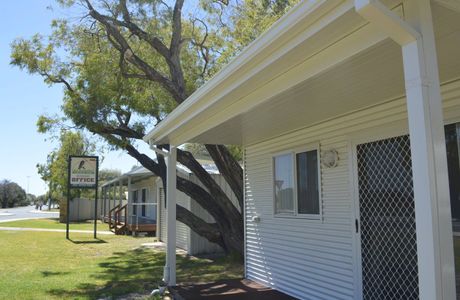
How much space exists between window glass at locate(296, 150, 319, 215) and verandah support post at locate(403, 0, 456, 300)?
432 cm

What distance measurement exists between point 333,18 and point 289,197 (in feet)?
16.3

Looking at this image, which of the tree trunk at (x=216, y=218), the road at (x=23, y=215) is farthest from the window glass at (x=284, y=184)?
the road at (x=23, y=215)

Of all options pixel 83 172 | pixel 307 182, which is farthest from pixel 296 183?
pixel 83 172

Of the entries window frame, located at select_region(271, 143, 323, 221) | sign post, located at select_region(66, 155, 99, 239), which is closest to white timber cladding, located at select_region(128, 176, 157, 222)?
sign post, located at select_region(66, 155, 99, 239)

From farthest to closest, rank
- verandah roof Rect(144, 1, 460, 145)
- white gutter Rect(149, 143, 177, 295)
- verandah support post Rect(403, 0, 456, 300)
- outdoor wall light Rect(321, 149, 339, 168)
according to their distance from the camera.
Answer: white gutter Rect(149, 143, 177, 295)
outdoor wall light Rect(321, 149, 339, 168)
verandah roof Rect(144, 1, 460, 145)
verandah support post Rect(403, 0, 456, 300)

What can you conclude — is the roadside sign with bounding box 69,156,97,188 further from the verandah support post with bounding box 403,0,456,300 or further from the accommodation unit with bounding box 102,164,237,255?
the verandah support post with bounding box 403,0,456,300

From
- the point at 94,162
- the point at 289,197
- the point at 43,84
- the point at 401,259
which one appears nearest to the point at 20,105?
the point at 94,162

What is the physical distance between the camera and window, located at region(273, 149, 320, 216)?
23.0 feet

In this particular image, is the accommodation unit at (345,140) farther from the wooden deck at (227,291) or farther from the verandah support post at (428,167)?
the wooden deck at (227,291)

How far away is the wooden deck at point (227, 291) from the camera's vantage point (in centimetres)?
717

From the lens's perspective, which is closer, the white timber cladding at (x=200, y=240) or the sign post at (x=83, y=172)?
the white timber cladding at (x=200, y=240)

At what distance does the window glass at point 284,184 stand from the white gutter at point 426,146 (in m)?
5.00

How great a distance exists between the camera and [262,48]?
3867 mm

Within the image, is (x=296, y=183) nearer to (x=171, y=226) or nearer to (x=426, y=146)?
(x=171, y=226)
